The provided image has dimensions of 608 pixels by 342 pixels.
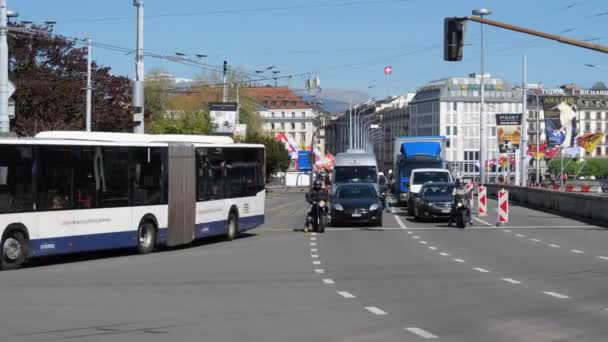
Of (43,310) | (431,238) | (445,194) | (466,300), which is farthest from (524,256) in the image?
(445,194)

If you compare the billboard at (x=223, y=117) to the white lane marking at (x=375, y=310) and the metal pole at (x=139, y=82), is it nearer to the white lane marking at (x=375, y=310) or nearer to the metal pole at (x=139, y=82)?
the metal pole at (x=139, y=82)

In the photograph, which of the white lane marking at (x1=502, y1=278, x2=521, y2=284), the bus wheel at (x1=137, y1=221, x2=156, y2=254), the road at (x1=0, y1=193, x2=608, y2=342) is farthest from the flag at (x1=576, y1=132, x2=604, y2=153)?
the white lane marking at (x1=502, y1=278, x2=521, y2=284)

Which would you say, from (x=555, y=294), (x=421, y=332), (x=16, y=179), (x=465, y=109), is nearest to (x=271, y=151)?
(x=16, y=179)

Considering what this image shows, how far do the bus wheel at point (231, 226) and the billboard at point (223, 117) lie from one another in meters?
46.6

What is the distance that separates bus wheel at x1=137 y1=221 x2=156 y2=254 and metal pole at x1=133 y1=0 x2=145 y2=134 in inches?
548

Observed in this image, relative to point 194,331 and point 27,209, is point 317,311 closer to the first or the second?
point 194,331

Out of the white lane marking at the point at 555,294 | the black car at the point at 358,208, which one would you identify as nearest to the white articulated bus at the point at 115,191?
the black car at the point at 358,208

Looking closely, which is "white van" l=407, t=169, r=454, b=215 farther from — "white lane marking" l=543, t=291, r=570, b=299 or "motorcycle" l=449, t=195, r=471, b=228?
"white lane marking" l=543, t=291, r=570, b=299

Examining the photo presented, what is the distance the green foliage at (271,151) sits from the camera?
9081 cm

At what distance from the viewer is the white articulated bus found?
21672 millimetres

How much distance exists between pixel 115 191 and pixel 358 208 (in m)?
14.3

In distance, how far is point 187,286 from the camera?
1767 cm

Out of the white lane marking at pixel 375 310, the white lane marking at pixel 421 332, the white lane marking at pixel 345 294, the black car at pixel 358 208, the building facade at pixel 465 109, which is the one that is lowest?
the white lane marking at pixel 345 294

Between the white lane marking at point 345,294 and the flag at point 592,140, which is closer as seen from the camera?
the white lane marking at point 345,294
